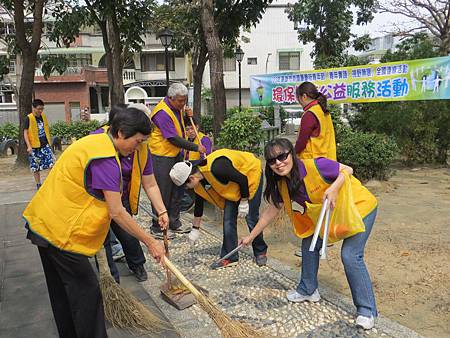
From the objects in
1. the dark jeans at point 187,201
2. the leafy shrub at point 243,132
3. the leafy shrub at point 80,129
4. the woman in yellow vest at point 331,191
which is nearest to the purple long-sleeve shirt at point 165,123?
the leafy shrub at point 243,132

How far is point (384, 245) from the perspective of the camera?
445 centimetres

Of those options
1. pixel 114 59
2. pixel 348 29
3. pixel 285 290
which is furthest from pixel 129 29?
pixel 348 29

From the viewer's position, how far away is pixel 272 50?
32.1 m

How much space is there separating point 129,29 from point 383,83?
6.69 meters

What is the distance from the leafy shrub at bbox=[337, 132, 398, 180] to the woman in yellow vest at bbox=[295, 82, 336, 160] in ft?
10.7

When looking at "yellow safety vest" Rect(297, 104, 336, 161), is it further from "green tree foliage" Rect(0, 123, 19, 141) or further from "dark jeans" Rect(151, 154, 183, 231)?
"green tree foliage" Rect(0, 123, 19, 141)

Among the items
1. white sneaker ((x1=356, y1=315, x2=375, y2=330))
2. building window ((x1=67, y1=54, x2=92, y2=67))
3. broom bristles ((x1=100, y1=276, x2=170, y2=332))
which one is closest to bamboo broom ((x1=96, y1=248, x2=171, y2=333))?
broom bristles ((x1=100, y1=276, x2=170, y2=332))

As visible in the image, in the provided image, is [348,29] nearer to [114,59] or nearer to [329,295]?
[114,59]

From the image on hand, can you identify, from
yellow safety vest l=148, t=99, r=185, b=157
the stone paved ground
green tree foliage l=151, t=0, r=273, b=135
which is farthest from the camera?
green tree foliage l=151, t=0, r=273, b=135

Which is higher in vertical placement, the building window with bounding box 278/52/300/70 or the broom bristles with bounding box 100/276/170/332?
the building window with bounding box 278/52/300/70

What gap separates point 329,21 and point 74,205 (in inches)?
702

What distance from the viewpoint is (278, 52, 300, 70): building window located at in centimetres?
3209

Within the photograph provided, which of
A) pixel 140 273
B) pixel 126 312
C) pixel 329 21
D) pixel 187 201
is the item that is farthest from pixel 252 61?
pixel 126 312

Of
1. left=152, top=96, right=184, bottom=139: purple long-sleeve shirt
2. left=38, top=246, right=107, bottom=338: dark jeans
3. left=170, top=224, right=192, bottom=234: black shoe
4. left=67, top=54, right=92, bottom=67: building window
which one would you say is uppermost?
left=67, top=54, right=92, bottom=67: building window
